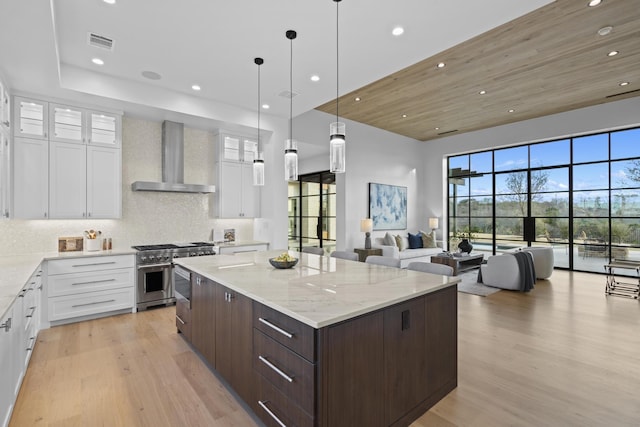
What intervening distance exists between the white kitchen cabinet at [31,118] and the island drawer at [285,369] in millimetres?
3952

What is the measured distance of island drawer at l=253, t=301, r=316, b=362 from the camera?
1.53 metres

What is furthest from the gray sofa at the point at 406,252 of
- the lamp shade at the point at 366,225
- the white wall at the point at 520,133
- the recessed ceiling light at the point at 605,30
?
the recessed ceiling light at the point at 605,30

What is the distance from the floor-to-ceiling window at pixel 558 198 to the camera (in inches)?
255

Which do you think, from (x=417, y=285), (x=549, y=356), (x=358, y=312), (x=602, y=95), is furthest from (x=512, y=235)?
(x=358, y=312)

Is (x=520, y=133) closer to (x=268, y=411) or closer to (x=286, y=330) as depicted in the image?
(x=286, y=330)

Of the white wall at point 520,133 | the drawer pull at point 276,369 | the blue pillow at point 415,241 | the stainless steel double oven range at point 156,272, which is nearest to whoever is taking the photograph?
the drawer pull at point 276,369

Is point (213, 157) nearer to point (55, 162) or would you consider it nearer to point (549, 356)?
point (55, 162)

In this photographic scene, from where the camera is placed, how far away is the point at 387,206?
26.9 feet

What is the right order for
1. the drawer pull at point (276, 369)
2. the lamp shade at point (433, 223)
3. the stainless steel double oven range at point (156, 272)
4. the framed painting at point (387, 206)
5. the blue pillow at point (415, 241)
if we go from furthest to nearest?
the lamp shade at point (433, 223), the blue pillow at point (415, 241), the framed painting at point (387, 206), the stainless steel double oven range at point (156, 272), the drawer pull at point (276, 369)

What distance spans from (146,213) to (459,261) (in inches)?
239

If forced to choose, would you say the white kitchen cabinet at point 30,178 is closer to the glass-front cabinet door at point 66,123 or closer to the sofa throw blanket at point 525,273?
the glass-front cabinet door at point 66,123

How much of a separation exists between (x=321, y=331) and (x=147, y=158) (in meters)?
4.61

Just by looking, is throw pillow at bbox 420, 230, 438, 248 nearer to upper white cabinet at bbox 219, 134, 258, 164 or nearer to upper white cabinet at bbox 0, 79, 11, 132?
upper white cabinet at bbox 219, 134, 258, 164

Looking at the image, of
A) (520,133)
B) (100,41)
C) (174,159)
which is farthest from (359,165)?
(100,41)
